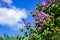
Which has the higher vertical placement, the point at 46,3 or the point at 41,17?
the point at 46,3

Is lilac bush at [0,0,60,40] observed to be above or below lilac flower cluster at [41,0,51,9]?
below

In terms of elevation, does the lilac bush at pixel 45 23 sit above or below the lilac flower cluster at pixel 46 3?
below

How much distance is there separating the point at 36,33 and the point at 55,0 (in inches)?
76.3

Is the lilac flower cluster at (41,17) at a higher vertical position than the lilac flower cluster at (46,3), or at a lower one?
lower

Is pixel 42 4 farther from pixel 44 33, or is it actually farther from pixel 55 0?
pixel 44 33

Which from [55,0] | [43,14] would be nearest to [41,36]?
[43,14]

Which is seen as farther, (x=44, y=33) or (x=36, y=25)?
(x=36, y=25)

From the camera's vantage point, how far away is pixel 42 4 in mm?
12133

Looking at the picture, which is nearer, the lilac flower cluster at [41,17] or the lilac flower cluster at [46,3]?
the lilac flower cluster at [41,17]

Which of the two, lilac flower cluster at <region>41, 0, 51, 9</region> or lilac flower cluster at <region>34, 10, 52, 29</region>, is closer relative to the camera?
lilac flower cluster at <region>34, 10, 52, 29</region>

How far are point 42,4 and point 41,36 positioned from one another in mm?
1710

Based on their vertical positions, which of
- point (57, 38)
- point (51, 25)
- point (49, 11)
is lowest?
point (57, 38)

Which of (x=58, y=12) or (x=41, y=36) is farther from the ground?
(x=58, y=12)

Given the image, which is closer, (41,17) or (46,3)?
(41,17)
